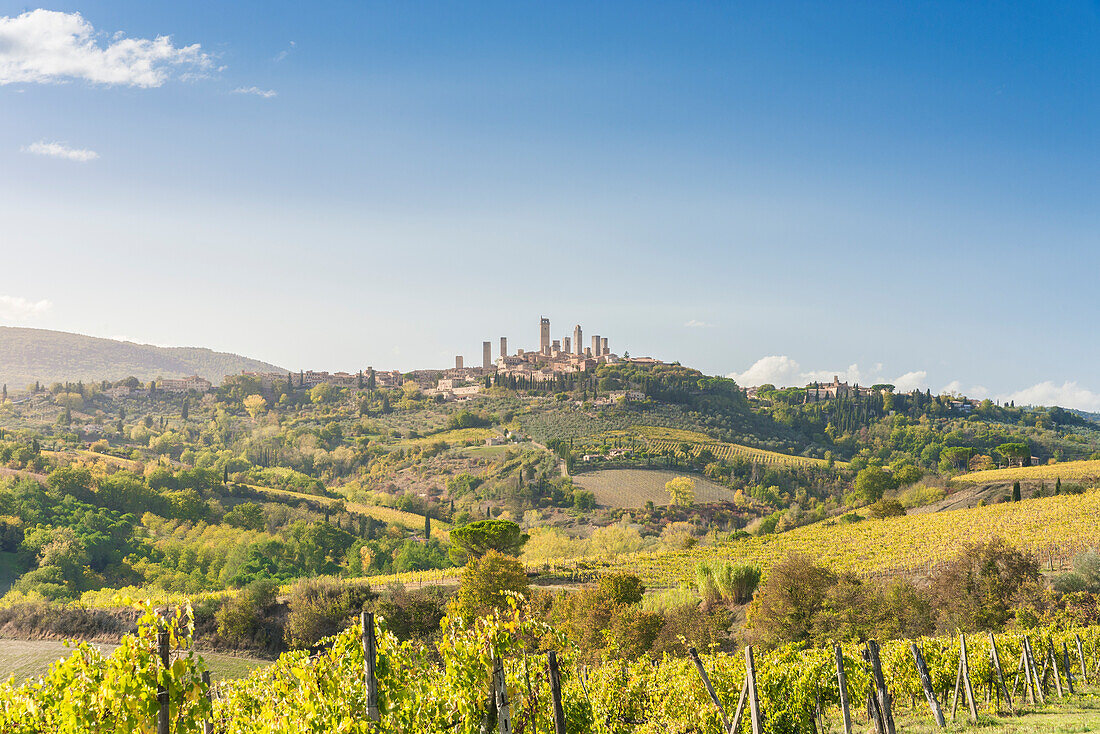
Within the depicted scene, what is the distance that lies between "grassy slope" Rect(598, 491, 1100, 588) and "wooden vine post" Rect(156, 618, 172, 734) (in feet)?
103

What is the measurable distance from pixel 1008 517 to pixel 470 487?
63.7 metres

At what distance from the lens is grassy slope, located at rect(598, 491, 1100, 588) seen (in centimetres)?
3108

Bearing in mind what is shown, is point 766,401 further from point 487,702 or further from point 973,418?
point 487,702

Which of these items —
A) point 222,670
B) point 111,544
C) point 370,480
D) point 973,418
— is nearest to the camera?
point 222,670

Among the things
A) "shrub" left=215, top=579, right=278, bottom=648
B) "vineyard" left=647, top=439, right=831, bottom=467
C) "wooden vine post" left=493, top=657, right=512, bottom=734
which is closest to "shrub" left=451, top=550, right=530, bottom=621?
"shrub" left=215, top=579, right=278, bottom=648

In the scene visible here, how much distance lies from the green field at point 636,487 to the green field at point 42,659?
182ft

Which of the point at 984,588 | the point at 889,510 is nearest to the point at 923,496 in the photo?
the point at 889,510

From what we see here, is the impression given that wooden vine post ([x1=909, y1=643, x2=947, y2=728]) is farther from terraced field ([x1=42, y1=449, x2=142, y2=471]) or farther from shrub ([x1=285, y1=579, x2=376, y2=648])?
terraced field ([x1=42, y1=449, x2=142, y2=471])

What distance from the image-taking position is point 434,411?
134875mm

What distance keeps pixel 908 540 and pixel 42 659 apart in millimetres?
39250

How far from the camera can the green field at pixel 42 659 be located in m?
26.5

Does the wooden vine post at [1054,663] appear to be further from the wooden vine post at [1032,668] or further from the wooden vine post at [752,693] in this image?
the wooden vine post at [752,693]

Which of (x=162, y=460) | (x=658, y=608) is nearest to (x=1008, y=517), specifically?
(x=658, y=608)

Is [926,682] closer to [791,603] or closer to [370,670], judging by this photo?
[370,670]
